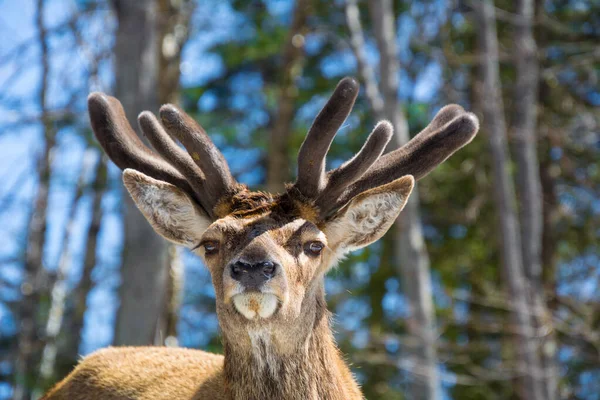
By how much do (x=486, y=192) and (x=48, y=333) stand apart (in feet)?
33.7

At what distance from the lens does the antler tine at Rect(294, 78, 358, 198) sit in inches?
195

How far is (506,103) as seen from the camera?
809 inches

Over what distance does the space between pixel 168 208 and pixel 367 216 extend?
1.33 m

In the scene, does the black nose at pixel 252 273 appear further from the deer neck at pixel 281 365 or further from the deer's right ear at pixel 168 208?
the deer's right ear at pixel 168 208

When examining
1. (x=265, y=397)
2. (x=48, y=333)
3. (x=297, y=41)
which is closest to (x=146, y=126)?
(x=265, y=397)

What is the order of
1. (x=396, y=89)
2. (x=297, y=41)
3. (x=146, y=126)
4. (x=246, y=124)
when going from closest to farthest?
(x=146, y=126) → (x=396, y=89) → (x=297, y=41) → (x=246, y=124)

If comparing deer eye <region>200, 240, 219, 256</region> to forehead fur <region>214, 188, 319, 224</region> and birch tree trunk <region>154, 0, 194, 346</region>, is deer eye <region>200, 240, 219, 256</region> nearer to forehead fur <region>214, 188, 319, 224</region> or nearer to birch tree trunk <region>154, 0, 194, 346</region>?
forehead fur <region>214, 188, 319, 224</region>

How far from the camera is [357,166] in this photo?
5.11 m

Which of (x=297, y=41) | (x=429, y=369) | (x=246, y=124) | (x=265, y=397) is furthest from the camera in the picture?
(x=246, y=124)

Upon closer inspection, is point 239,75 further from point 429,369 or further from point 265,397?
point 265,397

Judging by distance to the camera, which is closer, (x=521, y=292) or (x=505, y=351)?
(x=521, y=292)

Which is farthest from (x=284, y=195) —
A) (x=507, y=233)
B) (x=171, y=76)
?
(x=171, y=76)

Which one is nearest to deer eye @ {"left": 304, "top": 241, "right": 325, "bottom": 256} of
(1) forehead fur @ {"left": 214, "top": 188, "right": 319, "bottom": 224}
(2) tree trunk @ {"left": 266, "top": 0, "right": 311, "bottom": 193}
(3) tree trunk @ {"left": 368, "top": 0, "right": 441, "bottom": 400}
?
(1) forehead fur @ {"left": 214, "top": 188, "right": 319, "bottom": 224}

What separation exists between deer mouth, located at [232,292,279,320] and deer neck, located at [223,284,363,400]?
0.56ft
